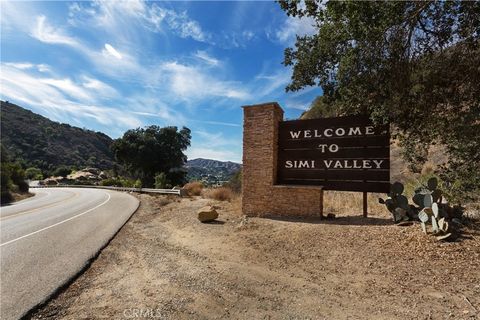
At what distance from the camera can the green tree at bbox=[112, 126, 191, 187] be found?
49.3 m

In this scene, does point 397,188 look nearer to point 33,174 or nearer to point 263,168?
point 263,168

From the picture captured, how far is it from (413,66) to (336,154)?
3.49 m

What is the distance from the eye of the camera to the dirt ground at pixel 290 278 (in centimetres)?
444

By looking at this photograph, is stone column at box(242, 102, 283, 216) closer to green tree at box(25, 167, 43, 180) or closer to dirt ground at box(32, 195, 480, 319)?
dirt ground at box(32, 195, 480, 319)

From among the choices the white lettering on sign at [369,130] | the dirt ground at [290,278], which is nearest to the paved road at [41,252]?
the dirt ground at [290,278]

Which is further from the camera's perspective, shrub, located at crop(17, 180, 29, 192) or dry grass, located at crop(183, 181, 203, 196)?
shrub, located at crop(17, 180, 29, 192)

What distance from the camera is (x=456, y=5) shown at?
23.5 feet

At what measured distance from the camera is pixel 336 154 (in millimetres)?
10336

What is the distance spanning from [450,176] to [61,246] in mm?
11414

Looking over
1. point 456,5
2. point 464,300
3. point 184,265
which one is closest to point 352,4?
point 456,5

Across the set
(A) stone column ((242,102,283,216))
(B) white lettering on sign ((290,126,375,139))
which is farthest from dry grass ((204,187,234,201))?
(B) white lettering on sign ((290,126,375,139))

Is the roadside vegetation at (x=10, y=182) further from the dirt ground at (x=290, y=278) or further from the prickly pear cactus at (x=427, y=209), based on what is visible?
the prickly pear cactus at (x=427, y=209)

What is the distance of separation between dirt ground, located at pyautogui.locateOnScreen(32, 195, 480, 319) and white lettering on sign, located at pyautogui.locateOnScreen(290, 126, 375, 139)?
3004 millimetres

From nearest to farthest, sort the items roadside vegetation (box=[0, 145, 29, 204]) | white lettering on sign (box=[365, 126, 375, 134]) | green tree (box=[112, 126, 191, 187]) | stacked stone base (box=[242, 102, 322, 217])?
1. white lettering on sign (box=[365, 126, 375, 134])
2. stacked stone base (box=[242, 102, 322, 217])
3. roadside vegetation (box=[0, 145, 29, 204])
4. green tree (box=[112, 126, 191, 187])
